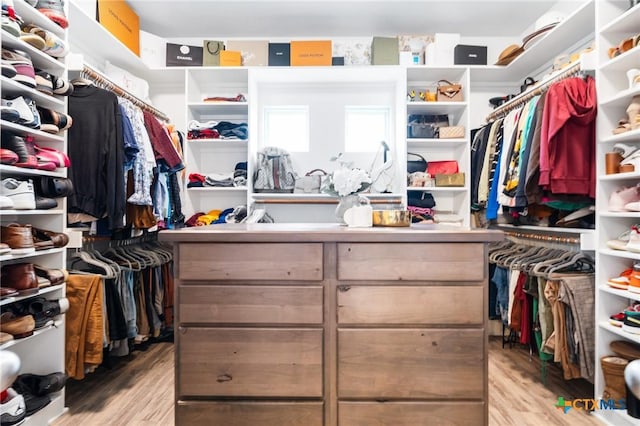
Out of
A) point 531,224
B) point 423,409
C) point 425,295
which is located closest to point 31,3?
point 425,295

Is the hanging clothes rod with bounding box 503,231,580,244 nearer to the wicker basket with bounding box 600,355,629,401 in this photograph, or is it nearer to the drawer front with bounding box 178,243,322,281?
the wicker basket with bounding box 600,355,629,401

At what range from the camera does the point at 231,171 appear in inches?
154

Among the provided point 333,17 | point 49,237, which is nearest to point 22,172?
point 49,237

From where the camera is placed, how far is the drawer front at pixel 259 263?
4.96 feet

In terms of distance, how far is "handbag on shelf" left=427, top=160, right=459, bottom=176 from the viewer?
3.67 metres

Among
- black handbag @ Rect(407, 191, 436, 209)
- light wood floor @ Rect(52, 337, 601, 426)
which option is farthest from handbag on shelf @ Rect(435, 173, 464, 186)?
light wood floor @ Rect(52, 337, 601, 426)

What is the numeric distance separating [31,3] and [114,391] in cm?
216

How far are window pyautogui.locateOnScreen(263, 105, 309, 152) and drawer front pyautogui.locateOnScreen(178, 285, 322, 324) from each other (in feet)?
8.59

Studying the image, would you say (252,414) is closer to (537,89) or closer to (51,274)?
(51,274)

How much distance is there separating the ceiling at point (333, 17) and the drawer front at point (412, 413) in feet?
9.83

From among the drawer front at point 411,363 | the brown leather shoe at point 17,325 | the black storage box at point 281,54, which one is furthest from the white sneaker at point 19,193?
the black storage box at point 281,54

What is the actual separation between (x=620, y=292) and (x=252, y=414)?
186 centimetres

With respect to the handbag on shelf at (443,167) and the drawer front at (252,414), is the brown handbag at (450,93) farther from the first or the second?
the drawer front at (252,414)

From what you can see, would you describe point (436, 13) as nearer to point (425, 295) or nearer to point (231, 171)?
point (231, 171)
